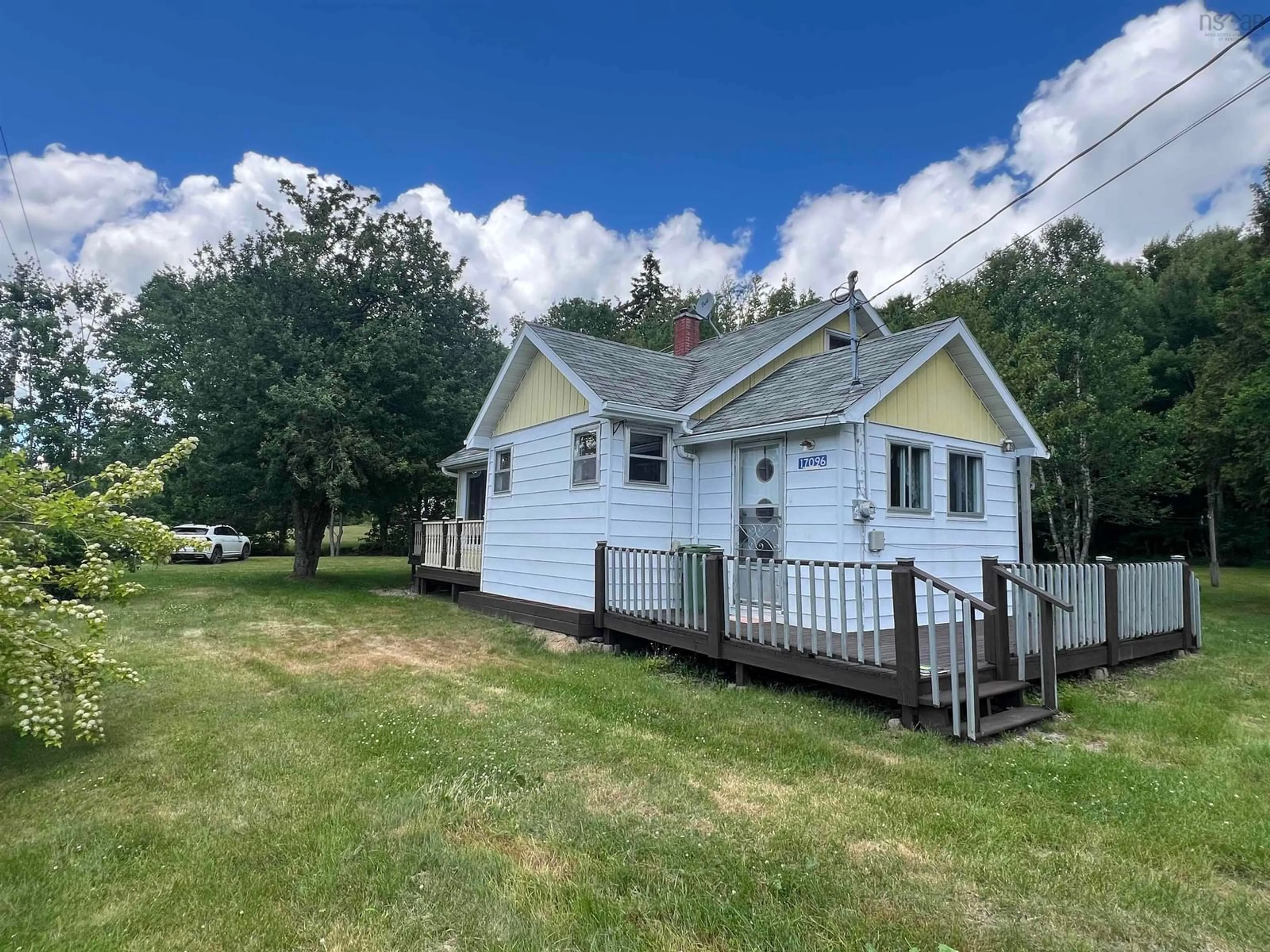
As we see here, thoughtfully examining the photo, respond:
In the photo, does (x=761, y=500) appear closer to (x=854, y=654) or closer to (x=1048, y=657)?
(x=854, y=654)

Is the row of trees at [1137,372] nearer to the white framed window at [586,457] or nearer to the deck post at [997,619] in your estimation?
the deck post at [997,619]

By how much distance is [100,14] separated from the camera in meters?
9.53

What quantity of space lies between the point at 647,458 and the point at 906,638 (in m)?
5.08

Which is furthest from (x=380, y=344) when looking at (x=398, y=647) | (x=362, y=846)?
(x=362, y=846)

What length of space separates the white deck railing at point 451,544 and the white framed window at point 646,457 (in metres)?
4.51

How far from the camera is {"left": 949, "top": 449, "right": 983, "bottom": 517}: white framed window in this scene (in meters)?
9.11

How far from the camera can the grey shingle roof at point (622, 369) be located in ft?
31.1

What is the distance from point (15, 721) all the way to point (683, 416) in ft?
24.8

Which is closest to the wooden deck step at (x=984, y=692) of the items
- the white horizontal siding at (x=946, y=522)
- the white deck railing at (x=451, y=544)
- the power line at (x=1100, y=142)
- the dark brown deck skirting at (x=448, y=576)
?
the white horizontal siding at (x=946, y=522)

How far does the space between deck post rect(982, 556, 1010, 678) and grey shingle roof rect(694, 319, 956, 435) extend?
95.7 inches

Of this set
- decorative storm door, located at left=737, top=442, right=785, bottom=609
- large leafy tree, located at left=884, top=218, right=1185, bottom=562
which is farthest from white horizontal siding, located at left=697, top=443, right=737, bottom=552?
large leafy tree, located at left=884, top=218, right=1185, bottom=562

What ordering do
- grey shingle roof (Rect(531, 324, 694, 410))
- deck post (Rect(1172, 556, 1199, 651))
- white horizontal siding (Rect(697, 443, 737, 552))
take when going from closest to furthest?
deck post (Rect(1172, 556, 1199, 651)), white horizontal siding (Rect(697, 443, 737, 552)), grey shingle roof (Rect(531, 324, 694, 410))

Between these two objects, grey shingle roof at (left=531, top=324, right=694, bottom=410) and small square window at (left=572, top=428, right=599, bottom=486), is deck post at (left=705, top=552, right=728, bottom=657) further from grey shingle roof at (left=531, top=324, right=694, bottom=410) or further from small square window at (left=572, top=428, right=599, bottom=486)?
grey shingle roof at (left=531, top=324, right=694, bottom=410)

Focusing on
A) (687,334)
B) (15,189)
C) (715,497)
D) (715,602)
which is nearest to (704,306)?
(687,334)
